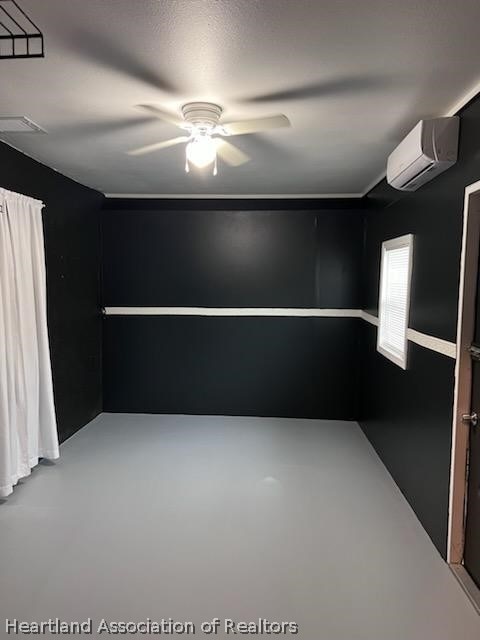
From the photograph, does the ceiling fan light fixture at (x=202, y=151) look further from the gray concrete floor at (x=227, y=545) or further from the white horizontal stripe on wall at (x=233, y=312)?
the white horizontal stripe on wall at (x=233, y=312)

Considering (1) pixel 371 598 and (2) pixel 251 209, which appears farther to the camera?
(2) pixel 251 209

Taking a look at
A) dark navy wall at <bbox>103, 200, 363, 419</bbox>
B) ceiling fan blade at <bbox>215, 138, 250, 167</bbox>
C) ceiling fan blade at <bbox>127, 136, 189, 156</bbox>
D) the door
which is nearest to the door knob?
the door

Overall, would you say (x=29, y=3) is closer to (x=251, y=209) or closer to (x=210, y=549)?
(x=210, y=549)

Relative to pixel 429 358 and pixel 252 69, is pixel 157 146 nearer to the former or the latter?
pixel 252 69

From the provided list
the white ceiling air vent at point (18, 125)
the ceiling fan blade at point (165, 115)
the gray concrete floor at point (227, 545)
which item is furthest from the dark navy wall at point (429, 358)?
the white ceiling air vent at point (18, 125)

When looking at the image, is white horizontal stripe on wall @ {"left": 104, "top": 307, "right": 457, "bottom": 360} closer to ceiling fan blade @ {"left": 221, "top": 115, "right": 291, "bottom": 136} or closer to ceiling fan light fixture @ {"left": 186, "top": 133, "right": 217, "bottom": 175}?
ceiling fan light fixture @ {"left": 186, "top": 133, "right": 217, "bottom": 175}

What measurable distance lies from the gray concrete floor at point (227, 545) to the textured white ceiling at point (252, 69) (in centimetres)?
239

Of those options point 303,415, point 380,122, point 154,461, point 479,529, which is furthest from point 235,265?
point 479,529

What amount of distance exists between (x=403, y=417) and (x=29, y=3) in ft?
9.97

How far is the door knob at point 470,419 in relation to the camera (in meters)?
2.21

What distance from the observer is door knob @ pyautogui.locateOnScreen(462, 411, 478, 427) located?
2209mm

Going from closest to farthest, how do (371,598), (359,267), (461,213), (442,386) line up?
(371,598) → (461,213) → (442,386) → (359,267)

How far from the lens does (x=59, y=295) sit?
3.99 meters

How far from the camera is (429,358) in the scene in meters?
2.68
